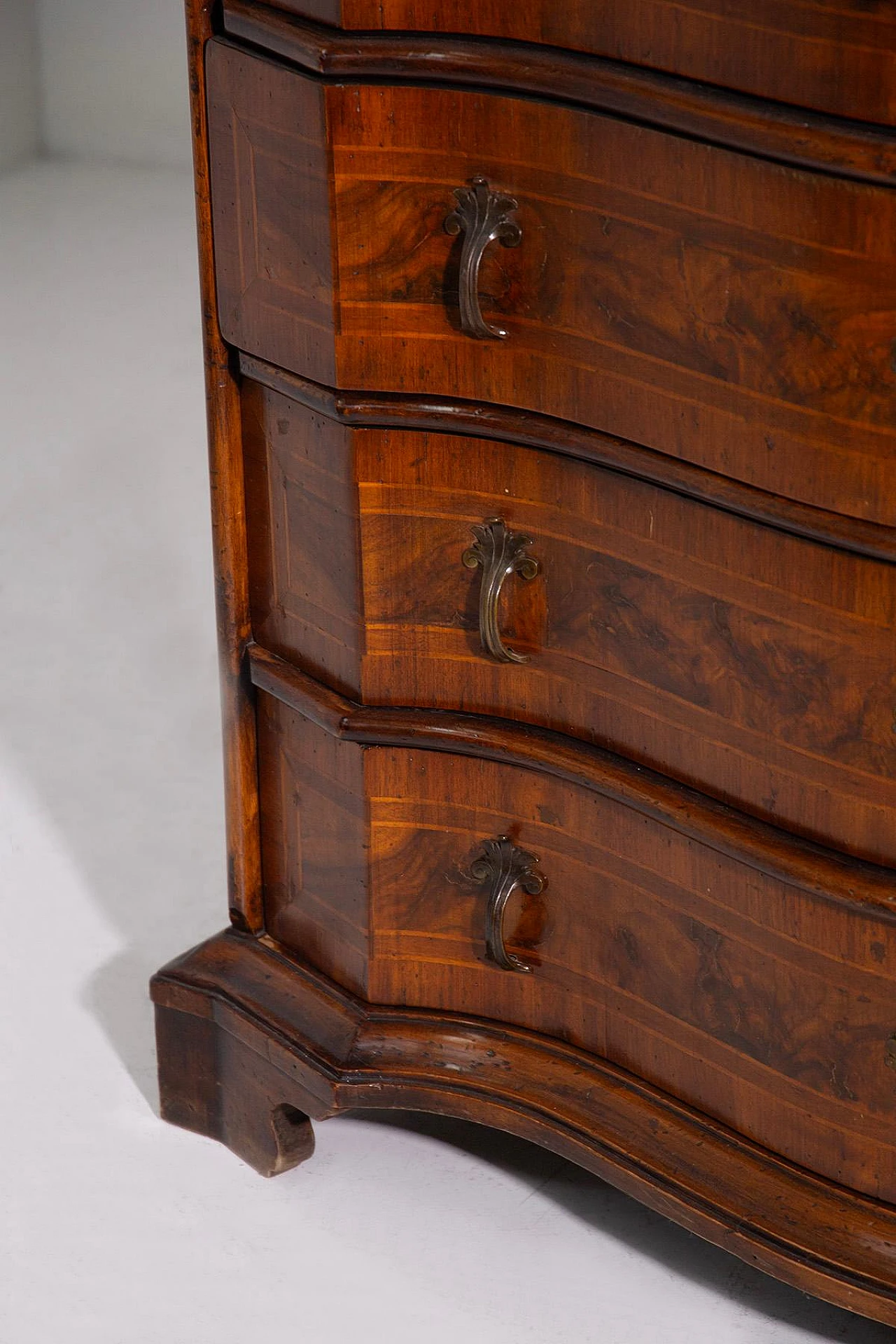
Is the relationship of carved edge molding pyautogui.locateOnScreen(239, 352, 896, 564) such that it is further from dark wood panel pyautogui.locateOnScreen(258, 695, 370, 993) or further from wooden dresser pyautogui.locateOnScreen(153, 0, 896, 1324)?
dark wood panel pyautogui.locateOnScreen(258, 695, 370, 993)

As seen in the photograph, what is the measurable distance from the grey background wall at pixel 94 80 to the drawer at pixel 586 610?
3213mm

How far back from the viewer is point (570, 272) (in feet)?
4.64

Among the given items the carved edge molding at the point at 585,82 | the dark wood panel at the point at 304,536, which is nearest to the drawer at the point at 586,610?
the dark wood panel at the point at 304,536

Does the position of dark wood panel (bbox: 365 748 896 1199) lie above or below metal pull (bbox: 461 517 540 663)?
below

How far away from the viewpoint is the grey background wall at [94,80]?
4750 mm

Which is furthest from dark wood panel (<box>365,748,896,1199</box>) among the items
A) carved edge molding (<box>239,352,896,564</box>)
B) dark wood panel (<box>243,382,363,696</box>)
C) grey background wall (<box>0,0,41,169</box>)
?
grey background wall (<box>0,0,41,169</box>)

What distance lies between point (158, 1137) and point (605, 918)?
52cm

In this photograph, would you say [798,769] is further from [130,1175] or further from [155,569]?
[155,569]

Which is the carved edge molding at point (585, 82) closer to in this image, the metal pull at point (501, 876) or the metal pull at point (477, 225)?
the metal pull at point (477, 225)

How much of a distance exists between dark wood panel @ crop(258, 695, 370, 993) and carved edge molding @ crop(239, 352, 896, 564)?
0.28m

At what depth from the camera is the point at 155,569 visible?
2.83 metres

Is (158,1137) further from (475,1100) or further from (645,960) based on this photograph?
(645,960)

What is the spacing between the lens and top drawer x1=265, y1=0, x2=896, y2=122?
1.22 m

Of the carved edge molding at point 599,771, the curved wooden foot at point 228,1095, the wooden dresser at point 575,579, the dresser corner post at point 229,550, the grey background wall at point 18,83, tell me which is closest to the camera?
the wooden dresser at point 575,579
